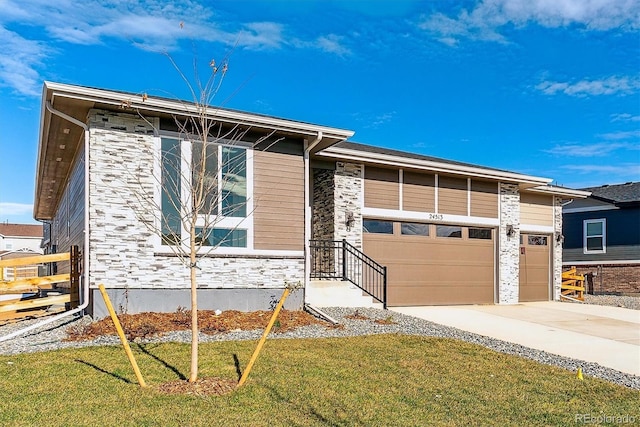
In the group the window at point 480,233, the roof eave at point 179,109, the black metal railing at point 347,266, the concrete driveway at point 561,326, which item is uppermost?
the roof eave at point 179,109

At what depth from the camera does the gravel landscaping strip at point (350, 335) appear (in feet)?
20.6

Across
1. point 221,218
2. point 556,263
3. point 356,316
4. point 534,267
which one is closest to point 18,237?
point 221,218

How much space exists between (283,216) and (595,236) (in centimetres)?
1799

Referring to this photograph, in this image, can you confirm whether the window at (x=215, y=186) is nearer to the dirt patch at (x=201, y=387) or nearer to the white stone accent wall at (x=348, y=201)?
the white stone accent wall at (x=348, y=201)

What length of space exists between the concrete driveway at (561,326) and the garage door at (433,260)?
20.7 inches

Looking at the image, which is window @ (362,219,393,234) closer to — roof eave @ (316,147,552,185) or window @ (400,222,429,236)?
window @ (400,222,429,236)

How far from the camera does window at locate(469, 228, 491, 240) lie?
14.0m

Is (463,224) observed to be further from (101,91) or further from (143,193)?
(101,91)

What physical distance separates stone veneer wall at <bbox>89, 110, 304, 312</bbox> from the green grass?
2.09 meters

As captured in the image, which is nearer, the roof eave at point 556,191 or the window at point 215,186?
the window at point 215,186

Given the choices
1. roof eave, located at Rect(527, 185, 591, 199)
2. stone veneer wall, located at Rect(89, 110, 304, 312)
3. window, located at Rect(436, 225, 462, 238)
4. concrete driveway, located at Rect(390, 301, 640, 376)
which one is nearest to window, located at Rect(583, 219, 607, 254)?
roof eave, located at Rect(527, 185, 591, 199)

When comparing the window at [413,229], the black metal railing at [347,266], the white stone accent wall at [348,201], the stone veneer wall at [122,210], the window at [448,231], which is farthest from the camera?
the window at [448,231]

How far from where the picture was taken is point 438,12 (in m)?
11.7

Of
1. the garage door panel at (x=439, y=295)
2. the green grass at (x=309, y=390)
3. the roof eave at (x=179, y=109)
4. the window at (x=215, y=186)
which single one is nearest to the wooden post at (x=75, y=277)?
the window at (x=215, y=186)
